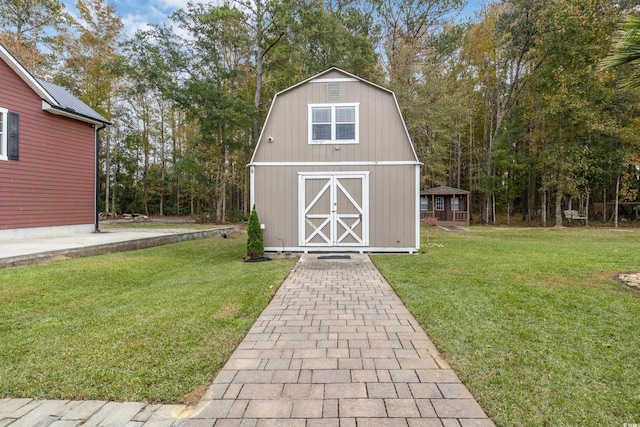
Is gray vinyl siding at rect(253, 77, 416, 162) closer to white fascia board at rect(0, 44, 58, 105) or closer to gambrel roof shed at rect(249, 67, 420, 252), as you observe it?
gambrel roof shed at rect(249, 67, 420, 252)

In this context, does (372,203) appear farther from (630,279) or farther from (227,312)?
(227,312)

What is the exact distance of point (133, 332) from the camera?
9.94 feet

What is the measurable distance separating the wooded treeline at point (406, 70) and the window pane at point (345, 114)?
9675 millimetres

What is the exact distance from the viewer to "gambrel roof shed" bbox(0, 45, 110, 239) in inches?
345

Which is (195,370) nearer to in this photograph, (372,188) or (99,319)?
(99,319)

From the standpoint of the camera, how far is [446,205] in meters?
20.6

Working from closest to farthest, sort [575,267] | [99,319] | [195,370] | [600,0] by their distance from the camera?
[195,370] → [99,319] → [575,267] → [600,0]

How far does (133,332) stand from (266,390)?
1.65 meters

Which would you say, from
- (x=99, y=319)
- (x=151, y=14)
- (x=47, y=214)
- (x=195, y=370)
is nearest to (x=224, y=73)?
(x=151, y=14)

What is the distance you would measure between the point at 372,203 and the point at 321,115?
2500mm

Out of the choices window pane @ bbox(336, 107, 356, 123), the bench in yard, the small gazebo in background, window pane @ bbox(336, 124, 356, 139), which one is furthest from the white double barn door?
the bench in yard

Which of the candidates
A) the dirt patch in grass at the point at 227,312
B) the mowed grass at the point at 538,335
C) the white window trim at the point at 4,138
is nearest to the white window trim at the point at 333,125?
the mowed grass at the point at 538,335

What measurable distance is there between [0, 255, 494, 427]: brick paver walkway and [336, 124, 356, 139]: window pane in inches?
215

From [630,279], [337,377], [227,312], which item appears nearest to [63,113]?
[227,312]
